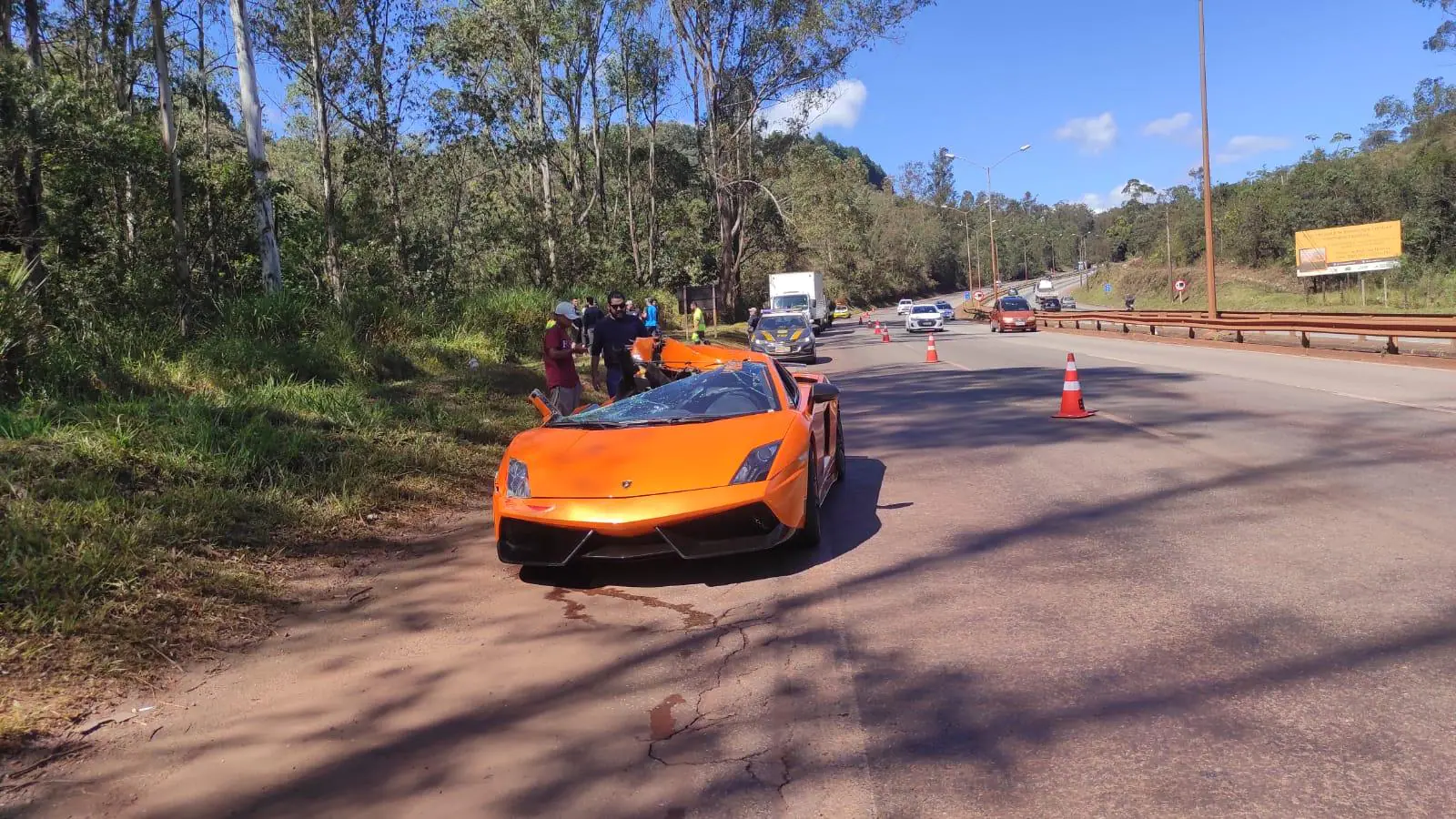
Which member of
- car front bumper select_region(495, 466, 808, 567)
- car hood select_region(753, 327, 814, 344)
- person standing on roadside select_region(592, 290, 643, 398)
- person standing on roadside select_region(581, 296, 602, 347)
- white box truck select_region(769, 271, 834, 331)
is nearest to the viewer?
car front bumper select_region(495, 466, 808, 567)

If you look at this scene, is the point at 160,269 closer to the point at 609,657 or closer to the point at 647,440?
the point at 647,440

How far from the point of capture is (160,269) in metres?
13.5

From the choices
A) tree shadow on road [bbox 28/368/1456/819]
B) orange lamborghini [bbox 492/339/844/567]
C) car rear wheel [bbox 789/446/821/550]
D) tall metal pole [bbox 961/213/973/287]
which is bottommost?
tree shadow on road [bbox 28/368/1456/819]

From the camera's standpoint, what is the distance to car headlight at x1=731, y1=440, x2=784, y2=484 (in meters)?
5.31

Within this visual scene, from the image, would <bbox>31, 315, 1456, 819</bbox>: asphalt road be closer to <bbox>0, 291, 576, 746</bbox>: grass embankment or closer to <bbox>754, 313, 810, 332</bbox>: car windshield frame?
<bbox>0, 291, 576, 746</bbox>: grass embankment

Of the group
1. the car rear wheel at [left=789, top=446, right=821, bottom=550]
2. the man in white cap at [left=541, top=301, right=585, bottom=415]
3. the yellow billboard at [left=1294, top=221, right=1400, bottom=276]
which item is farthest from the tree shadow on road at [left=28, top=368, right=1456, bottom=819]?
the yellow billboard at [left=1294, top=221, right=1400, bottom=276]

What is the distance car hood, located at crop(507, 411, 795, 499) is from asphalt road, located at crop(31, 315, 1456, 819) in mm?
619

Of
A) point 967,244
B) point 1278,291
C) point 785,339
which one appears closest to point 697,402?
point 785,339

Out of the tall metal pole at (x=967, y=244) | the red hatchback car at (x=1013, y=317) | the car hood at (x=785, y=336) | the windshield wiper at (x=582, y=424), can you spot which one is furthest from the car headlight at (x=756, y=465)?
the tall metal pole at (x=967, y=244)

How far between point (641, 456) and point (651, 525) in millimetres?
680

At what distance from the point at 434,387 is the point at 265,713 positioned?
845cm

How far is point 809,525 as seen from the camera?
5.86 meters

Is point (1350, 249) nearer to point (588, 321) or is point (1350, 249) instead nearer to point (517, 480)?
point (588, 321)

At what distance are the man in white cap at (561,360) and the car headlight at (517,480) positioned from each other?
12.5ft
